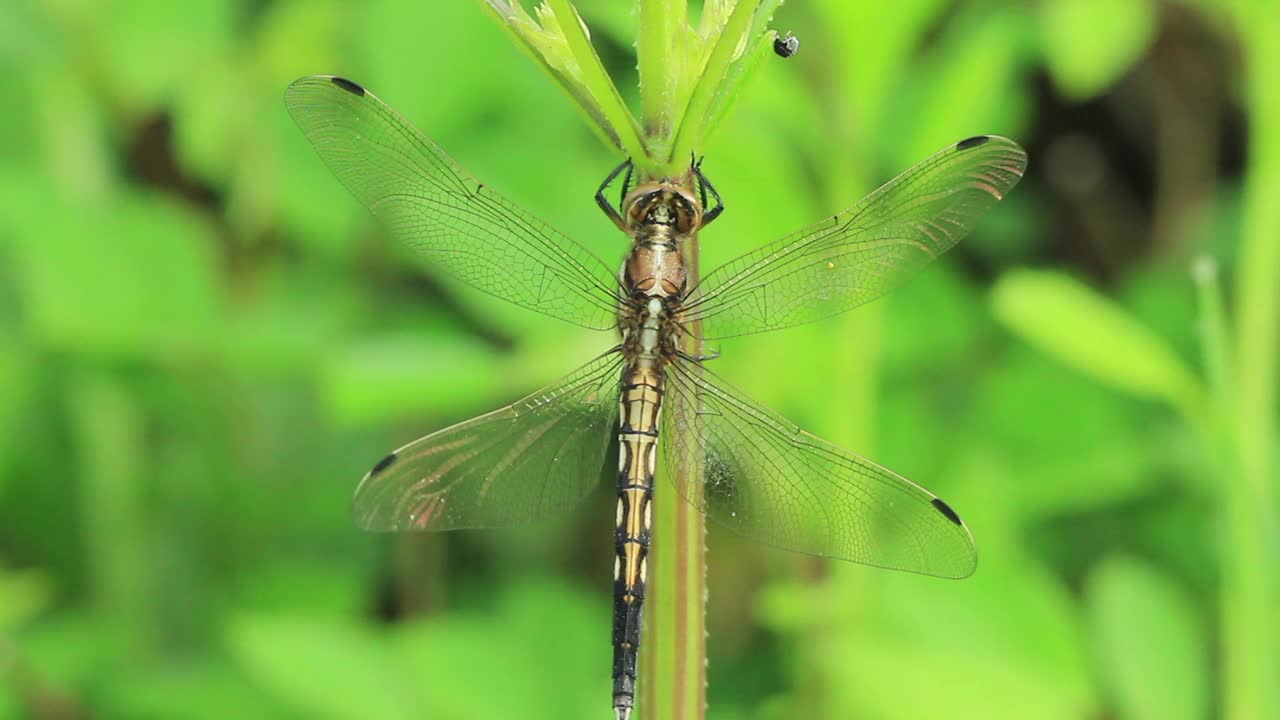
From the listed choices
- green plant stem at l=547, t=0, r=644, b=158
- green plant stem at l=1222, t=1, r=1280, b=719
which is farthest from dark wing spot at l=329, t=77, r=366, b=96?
green plant stem at l=1222, t=1, r=1280, b=719

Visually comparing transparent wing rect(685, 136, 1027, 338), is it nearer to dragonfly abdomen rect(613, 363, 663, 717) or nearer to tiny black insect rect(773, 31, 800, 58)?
dragonfly abdomen rect(613, 363, 663, 717)

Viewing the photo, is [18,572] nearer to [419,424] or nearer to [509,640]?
[419,424]

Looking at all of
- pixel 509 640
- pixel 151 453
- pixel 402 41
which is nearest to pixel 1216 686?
pixel 509 640

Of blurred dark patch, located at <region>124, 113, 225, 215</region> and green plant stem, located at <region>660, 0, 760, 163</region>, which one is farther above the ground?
blurred dark patch, located at <region>124, 113, 225, 215</region>

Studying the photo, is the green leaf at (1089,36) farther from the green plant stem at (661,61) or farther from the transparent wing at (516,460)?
the green plant stem at (661,61)

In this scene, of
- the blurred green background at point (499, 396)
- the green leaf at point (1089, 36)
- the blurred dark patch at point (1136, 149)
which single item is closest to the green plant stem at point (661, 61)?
the blurred green background at point (499, 396)
